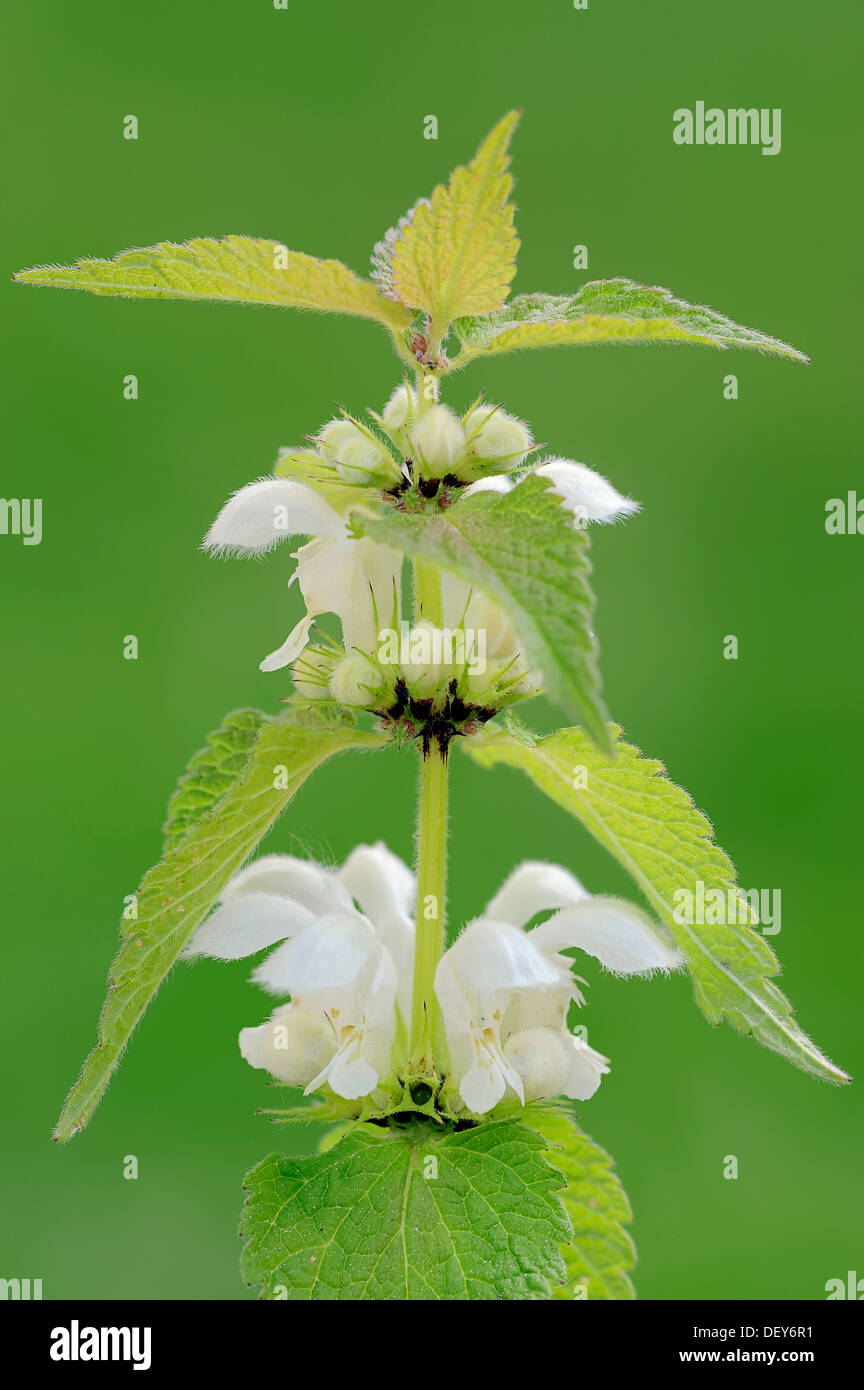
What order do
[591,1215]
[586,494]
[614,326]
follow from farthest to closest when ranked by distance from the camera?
[591,1215], [586,494], [614,326]

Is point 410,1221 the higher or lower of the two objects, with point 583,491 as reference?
lower

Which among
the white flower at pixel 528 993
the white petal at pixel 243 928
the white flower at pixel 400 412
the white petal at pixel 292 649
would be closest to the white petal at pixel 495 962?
the white flower at pixel 528 993

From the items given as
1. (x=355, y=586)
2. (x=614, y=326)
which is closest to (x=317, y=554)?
(x=355, y=586)

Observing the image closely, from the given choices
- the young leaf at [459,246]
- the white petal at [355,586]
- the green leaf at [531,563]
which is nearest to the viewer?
the green leaf at [531,563]

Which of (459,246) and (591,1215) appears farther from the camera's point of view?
(591,1215)

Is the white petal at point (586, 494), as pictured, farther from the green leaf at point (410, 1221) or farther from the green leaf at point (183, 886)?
the green leaf at point (410, 1221)

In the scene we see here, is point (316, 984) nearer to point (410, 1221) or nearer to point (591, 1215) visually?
point (410, 1221)
